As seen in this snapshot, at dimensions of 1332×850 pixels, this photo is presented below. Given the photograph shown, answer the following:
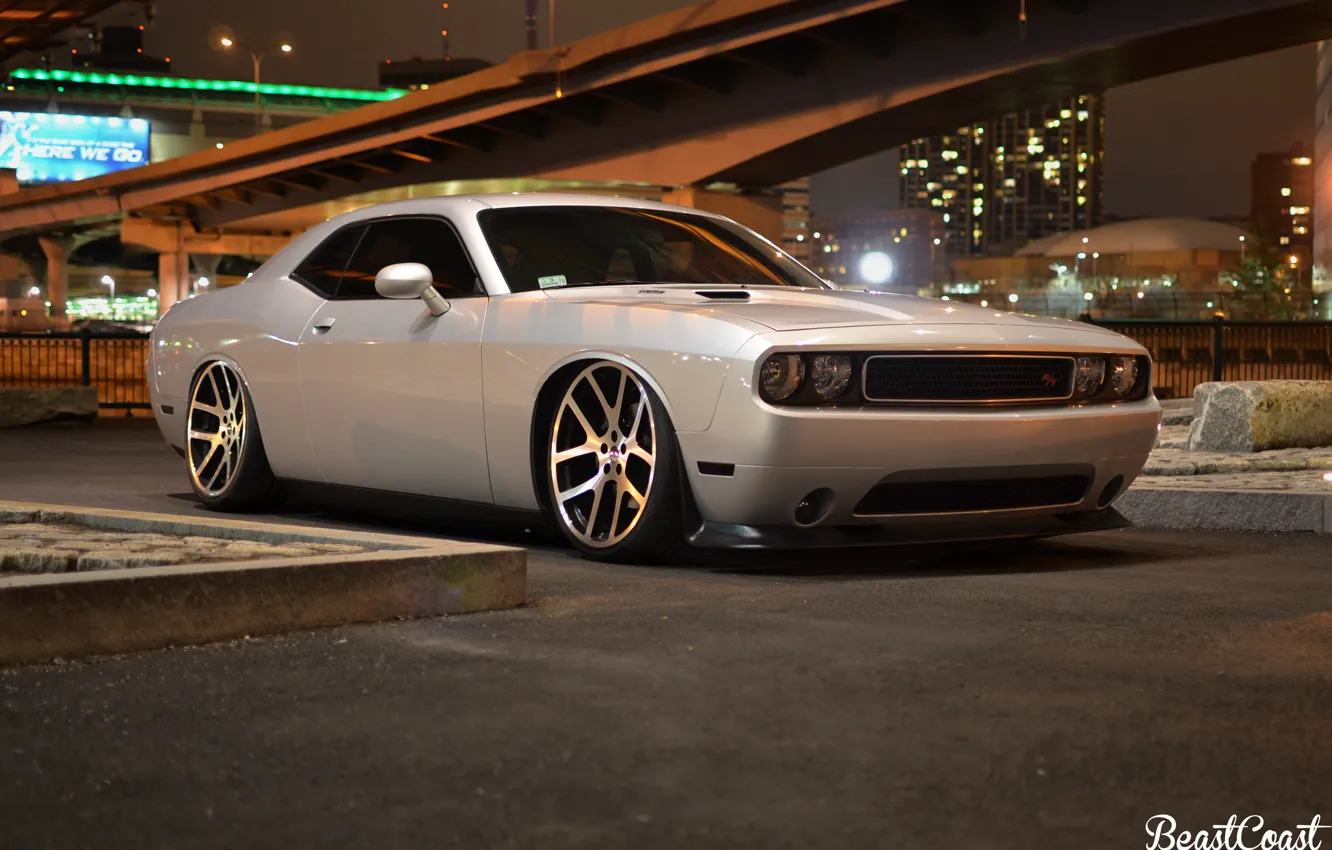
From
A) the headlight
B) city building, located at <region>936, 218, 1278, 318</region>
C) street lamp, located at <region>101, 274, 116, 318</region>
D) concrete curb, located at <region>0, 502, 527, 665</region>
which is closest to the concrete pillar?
the headlight

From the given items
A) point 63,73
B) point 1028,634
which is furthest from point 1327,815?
point 63,73

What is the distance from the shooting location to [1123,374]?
6.76 metres

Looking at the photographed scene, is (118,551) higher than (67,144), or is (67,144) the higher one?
(67,144)

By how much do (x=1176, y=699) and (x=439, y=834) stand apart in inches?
76.6

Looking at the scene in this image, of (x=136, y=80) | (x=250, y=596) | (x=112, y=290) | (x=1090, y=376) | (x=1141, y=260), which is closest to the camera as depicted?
(x=250, y=596)

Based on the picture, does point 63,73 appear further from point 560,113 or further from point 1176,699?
point 1176,699

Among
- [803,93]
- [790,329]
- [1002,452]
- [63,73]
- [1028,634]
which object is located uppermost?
[63,73]

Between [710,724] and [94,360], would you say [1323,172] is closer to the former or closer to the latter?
[94,360]

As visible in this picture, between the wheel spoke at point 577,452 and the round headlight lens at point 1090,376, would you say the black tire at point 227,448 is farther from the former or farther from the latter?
the round headlight lens at point 1090,376

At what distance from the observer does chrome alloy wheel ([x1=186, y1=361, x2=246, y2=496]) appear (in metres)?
8.18

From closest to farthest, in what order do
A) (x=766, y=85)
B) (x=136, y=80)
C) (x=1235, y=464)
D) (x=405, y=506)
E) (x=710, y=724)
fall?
(x=710, y=724) < (x=405, y=506) < (x=1235, y=464) < (x=766, y=85) < (x=136, y=80)

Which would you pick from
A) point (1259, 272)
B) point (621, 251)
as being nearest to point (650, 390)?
point (621, 251)

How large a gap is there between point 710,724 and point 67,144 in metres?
121

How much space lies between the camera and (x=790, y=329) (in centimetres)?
586
